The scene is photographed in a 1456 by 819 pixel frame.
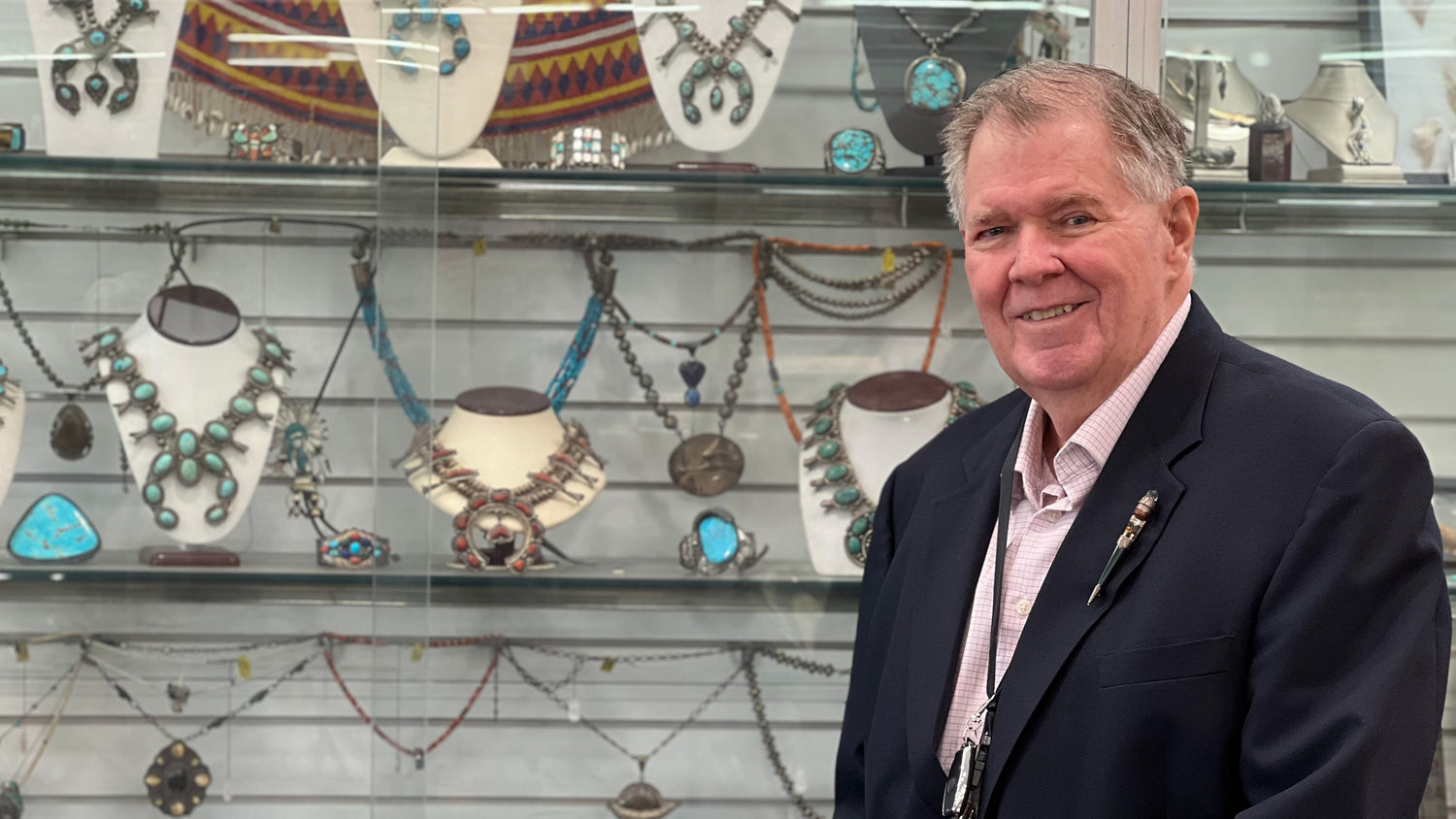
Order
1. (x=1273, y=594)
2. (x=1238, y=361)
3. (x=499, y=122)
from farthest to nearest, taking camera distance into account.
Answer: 1. (x=499, y=122)
2. (x=1238, y=361)
3. (x=1273, y=594)

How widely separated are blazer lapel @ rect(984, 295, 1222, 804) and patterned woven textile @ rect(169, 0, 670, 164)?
0.94 meters

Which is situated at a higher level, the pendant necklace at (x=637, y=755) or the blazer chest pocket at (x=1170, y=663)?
the blazer chest pocket at (x=1170, y=663)

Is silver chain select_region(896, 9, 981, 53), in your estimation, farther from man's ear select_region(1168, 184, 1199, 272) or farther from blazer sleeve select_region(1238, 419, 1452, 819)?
blazer sleeve select_region(1238, 419, 1452, 819)

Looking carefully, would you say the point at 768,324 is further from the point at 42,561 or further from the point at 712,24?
the point at 42,561

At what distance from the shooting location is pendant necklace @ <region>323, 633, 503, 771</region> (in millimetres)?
1800

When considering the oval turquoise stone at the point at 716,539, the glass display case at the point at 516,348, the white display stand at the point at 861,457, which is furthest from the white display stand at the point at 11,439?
the white display stand at the point at 861,457

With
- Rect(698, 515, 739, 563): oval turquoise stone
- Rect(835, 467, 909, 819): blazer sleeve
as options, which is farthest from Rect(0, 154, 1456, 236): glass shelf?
Rect(835, 467, 909, 819): blazer sleeve

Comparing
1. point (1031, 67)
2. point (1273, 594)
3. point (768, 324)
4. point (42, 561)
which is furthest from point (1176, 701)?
point (42, 561)

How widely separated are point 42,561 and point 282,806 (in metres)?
0.47

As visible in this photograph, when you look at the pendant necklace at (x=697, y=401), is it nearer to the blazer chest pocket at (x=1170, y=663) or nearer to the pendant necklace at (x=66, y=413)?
the pendant necklace at (x=66, y=413)

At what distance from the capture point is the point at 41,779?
72.1 inches

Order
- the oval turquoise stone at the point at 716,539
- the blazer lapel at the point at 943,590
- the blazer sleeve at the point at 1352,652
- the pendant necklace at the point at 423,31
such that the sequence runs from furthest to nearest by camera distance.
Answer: the oval turquoise stone at the point at 716,539, the pendant necklace at the point at 423,31, the blazer lapel at the point at 943,590, the blazer sleeve at the point at 1352,652

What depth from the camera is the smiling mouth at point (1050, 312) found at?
3.52ft

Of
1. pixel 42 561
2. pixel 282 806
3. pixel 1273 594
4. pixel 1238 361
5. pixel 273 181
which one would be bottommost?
pixel 282 806
